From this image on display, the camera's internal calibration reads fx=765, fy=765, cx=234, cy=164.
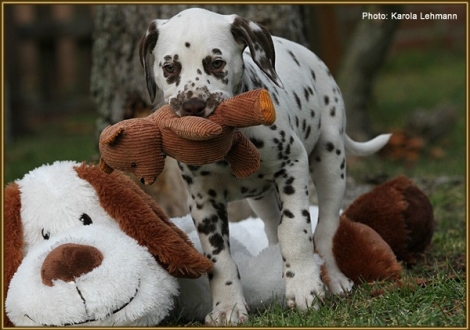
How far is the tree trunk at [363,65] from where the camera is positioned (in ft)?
32.8

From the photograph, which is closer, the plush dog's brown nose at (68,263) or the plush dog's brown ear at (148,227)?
the plush dog's brown nose at (68,263)

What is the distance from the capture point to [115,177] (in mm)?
4156

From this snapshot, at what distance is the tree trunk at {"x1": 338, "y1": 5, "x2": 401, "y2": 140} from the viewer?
10.0 metres

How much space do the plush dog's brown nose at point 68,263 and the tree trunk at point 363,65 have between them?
22.5ft

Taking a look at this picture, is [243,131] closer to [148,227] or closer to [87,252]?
[148,227]

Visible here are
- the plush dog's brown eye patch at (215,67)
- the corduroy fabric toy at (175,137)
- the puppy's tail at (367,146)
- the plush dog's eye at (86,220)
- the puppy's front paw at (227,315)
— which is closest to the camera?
the corduroy fabric toy at (175,137)

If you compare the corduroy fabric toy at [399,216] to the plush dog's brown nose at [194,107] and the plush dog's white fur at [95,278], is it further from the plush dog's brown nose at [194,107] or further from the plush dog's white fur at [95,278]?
the plush dog's brown nose at [194,107]

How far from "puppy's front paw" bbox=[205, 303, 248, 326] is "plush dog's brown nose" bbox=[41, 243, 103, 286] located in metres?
0.69

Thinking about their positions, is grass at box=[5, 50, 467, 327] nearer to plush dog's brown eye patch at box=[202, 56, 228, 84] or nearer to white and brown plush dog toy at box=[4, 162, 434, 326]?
white and brown plush dog toy at box=[4, 162, 434, 326]

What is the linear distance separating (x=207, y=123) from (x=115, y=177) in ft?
3.03

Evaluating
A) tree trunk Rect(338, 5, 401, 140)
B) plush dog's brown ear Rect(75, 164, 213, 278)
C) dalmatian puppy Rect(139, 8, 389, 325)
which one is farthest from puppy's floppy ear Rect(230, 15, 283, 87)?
tree trunk Rect(338, 5, 401, 140)

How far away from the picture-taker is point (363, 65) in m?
10.2

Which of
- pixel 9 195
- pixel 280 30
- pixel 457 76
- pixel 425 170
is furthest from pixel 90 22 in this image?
pixel 9 195

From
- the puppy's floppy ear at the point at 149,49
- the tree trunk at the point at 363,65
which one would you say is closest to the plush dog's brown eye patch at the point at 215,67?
the puppy's floppy ear at the point at 149,49
